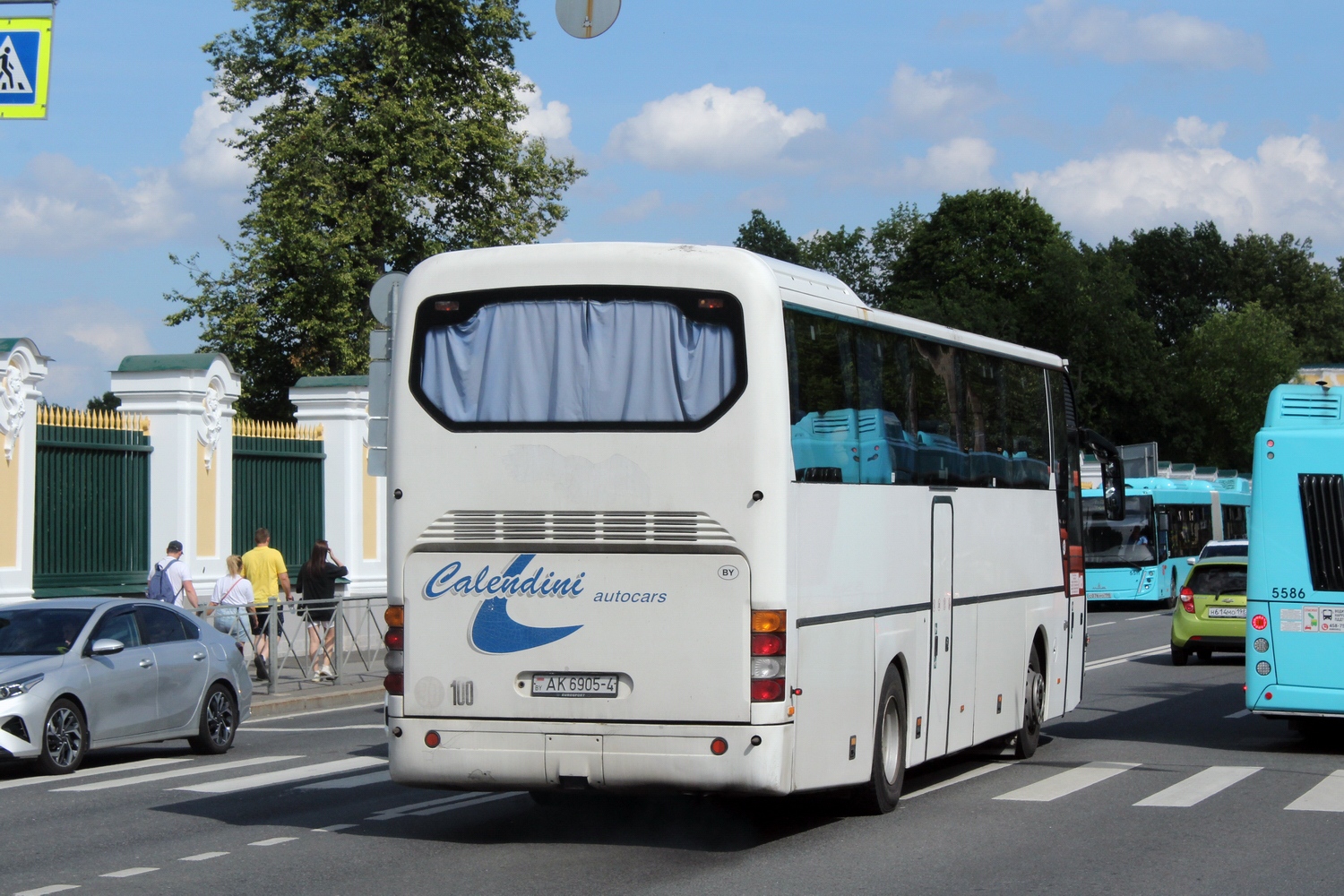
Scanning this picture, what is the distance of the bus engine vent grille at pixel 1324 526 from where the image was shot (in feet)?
46.5

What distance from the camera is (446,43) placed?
1613 inches

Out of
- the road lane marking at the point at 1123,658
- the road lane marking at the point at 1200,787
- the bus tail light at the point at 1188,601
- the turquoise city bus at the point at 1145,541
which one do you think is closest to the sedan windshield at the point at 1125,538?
the turquoise city bus at the point at 1145,541

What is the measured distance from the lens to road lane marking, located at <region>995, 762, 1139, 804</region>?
12039 millimetres

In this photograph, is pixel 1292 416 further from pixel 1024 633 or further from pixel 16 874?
pixel 16 874

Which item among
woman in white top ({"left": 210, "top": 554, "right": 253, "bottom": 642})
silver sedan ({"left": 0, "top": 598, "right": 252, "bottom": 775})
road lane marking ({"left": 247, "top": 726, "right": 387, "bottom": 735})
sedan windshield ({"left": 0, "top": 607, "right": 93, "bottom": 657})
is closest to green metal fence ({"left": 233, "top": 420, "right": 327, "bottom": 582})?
woman in white top ({"left": 210, "top": 554, "right": 253, "bottom": 642})

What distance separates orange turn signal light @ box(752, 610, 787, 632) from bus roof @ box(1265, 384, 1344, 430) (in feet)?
22.5

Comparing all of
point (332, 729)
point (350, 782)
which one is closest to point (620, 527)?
point (350, 782)

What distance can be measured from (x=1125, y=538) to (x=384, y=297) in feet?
103

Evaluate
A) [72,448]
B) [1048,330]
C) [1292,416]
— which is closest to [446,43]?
[72,448]

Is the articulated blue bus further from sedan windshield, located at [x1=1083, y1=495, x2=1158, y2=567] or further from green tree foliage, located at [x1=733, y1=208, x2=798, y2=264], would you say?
green tree foliage, located at [x1=733, y1=208, x2=798, y2=264]

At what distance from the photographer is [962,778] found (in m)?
13.4

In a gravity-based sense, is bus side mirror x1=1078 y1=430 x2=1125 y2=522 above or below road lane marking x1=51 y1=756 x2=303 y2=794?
above

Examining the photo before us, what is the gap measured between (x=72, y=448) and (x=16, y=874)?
1353cm

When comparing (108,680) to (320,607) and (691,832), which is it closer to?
(691,832)
